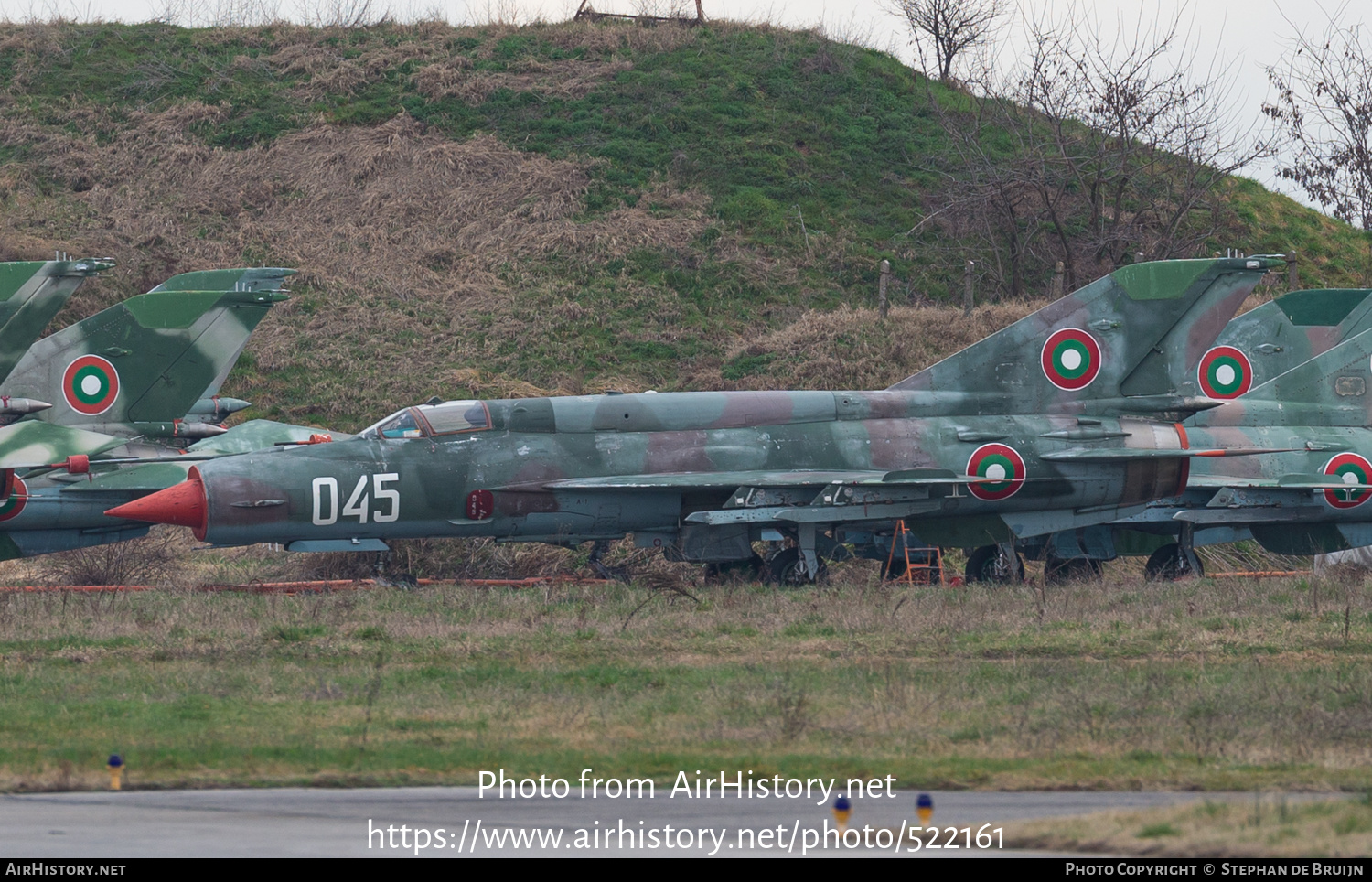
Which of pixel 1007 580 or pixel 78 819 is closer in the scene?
pixel 78 819

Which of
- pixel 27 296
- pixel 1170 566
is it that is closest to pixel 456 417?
pixel 27 296

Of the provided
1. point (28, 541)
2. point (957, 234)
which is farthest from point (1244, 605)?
point (957, 234)

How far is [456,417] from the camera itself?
20.8 metres

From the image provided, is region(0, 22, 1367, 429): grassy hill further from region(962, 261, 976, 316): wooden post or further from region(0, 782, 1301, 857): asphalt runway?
region(0, 782, 1301, 857): asphalt runway

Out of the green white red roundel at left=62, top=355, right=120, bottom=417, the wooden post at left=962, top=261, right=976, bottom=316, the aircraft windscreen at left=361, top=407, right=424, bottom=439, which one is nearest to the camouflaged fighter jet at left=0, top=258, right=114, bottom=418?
the green white red roundel at left=62, top=355, right=120, bottom=417

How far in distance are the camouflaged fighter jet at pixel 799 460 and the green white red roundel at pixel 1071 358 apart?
27mm

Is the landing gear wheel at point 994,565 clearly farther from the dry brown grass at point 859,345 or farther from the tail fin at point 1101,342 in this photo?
the dry brown grass at point 859,345

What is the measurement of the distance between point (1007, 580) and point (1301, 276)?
2541 cm

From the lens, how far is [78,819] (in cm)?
828

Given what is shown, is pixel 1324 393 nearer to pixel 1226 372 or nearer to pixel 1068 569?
pixel 1226 372

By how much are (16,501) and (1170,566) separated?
1685cm

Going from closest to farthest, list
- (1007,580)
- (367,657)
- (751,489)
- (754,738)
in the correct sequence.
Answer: (754,738)
(367,657)
(751,489)
(1007,580)

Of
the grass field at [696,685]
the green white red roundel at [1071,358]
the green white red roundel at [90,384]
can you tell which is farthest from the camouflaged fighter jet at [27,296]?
the green white red roundel at [1071,358]
